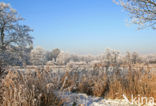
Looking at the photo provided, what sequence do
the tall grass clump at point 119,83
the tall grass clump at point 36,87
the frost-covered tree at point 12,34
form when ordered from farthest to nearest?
the frost-covered tree at point 12,34 → the tall grass clump at point 119,83 → the tall grass clump at point 36,87

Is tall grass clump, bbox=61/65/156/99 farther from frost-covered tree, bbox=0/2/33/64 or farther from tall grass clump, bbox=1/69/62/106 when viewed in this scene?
frost-covered tree, bbox=0/2/33/64

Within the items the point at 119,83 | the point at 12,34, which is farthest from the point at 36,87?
the point at 12,34

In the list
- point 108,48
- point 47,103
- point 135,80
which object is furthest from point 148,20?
point 108,48

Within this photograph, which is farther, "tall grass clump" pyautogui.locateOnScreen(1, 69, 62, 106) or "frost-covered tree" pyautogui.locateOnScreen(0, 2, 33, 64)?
"frost-covered tree" pyautogui.locateOnScreen(0, 2, 33, 64)

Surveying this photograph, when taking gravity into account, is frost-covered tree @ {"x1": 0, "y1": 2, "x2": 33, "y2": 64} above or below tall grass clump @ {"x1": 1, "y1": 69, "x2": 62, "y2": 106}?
above

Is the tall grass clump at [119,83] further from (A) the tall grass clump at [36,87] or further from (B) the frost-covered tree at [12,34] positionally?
(B) the frost-covered tree at [12,34]

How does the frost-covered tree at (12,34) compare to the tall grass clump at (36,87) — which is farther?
the frost-covered tree at (12,34)

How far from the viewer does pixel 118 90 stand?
13.7 feet

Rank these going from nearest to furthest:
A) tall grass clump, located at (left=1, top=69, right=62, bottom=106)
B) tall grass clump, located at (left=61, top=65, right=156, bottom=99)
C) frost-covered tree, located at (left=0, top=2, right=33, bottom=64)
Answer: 1. tall grass clump, located at (left=1, top=69, right=62, bottom=106)
2. tall grass clump, located at (left=61, top=65, right=156, bottom=99)
3. frost-covered tree, located at (left=0, top=2, right=33, bottom=64)

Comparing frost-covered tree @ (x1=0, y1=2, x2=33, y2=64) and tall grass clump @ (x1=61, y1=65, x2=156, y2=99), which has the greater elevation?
frost-covered tree @ (x1=0, y1=2, x2=33, y2=64)

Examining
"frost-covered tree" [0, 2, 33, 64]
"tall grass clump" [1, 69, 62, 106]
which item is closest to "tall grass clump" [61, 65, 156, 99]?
"tall grass clump" [1, 69, 62, 106]

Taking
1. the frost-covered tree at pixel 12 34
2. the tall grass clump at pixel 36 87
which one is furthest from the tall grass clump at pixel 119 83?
the frost-covered tree at pixel 12 34

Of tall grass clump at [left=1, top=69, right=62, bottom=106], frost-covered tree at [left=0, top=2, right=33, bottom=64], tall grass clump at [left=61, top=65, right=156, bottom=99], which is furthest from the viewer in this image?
frost-covered tree at [left=0, top=2, right=33, bottom=64]

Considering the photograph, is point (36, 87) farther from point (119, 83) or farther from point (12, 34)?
point (12, 34)
